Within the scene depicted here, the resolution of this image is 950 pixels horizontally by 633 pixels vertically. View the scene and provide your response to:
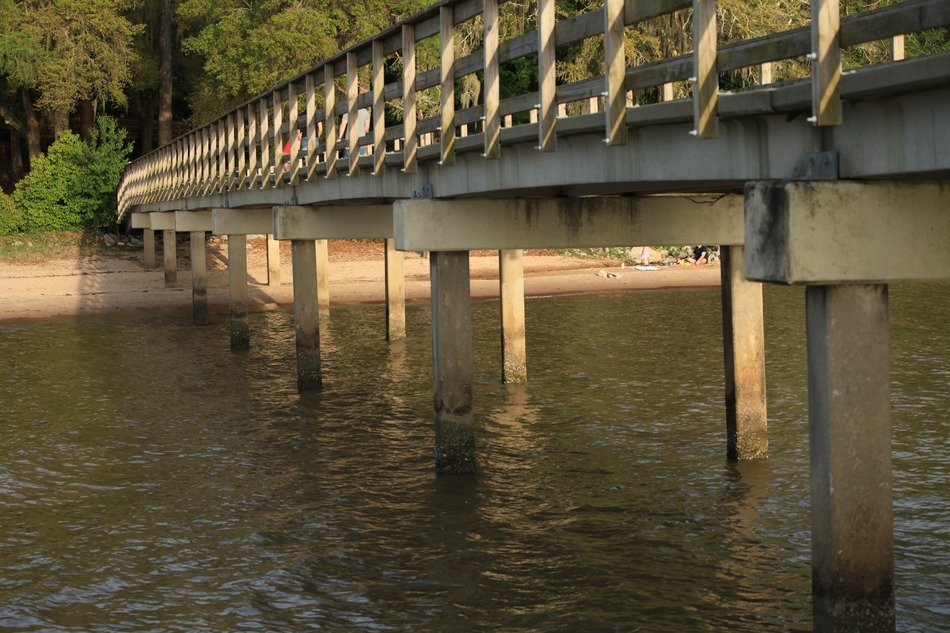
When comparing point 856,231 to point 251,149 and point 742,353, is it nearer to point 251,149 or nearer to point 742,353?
point 742,353

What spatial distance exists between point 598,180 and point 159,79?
4392 centimetres

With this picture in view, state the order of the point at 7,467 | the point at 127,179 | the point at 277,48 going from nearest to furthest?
the point at 7,467 → the point at 277,48 → the point at 127,179

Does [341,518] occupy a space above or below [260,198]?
below

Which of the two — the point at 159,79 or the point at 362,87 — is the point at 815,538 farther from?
the point at 159,79

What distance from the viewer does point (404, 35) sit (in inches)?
525

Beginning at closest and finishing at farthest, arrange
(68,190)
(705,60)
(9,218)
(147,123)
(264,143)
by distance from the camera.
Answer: (705,60), (264,143), (9,218), (68,190), (147,123)

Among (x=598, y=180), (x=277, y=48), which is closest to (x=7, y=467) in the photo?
(x=598, y=180)

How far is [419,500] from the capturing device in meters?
13.0

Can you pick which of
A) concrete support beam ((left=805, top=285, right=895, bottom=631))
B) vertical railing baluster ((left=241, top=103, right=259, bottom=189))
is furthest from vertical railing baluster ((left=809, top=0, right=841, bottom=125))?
vertical railing baluster ((left=241, top=103, right=259, bottom=189))

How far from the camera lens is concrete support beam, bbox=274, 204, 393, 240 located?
18.8 meters

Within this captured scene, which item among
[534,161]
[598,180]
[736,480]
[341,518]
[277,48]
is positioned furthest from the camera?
[277,48]

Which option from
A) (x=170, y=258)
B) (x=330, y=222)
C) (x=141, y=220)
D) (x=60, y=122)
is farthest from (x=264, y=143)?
(x=60, y=122)

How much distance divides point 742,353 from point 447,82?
381cm

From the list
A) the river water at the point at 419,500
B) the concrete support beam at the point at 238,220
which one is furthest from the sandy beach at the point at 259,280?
the river water at the point at 419,500
